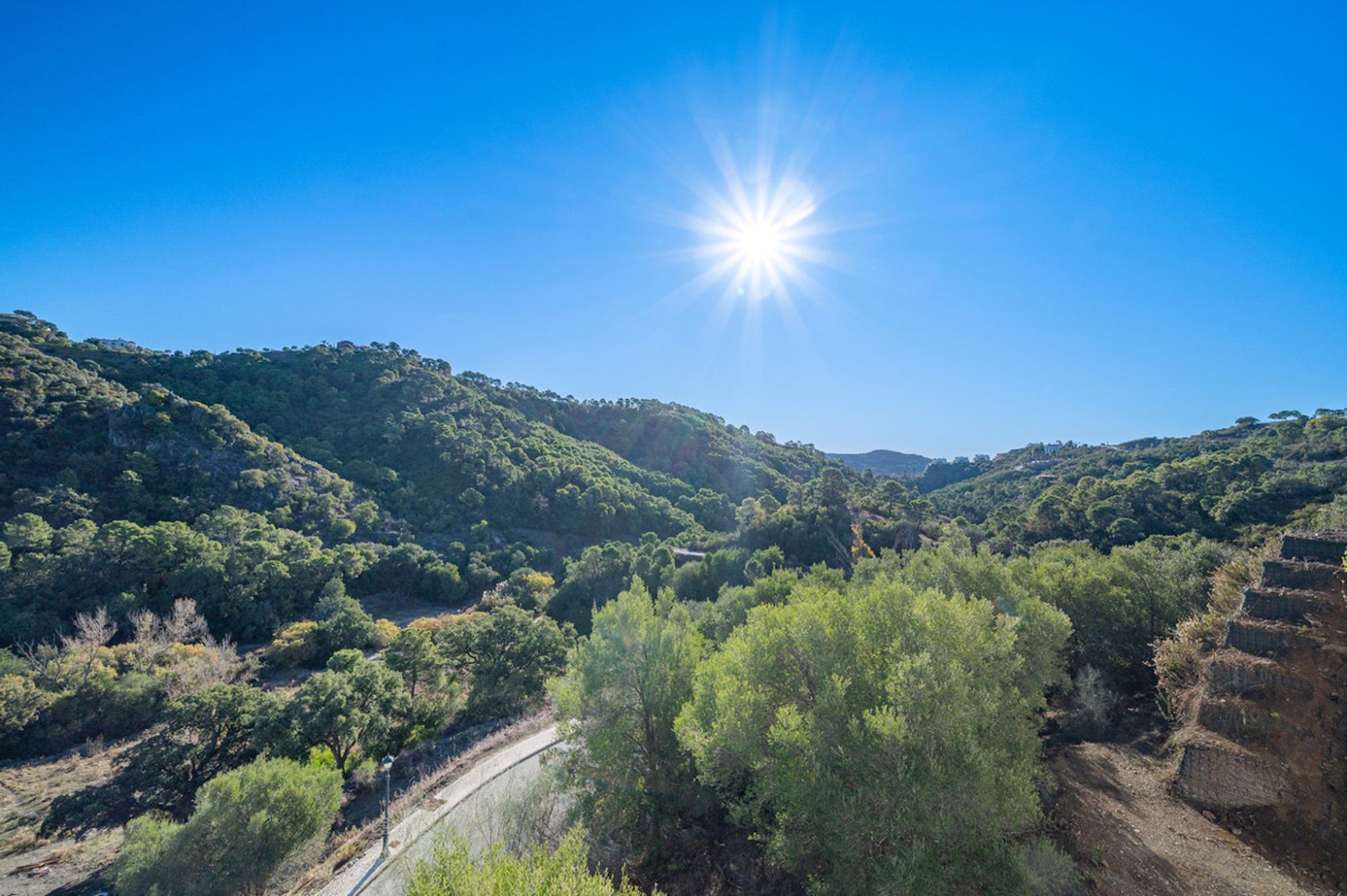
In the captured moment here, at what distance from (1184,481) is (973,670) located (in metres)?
49.0

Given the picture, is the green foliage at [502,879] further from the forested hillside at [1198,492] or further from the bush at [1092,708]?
the forested hillside at [1198,492]

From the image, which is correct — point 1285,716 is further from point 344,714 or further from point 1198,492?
point 1198,492

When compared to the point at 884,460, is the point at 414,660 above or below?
below

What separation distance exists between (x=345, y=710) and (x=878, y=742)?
19.6 m

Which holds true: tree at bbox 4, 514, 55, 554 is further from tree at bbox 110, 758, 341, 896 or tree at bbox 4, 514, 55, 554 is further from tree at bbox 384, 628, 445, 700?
tree at bbox 110, 758, 341, 896

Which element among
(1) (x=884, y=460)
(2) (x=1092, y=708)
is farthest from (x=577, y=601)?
(1) (x=884, y=460)

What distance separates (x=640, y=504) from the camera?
63062mm

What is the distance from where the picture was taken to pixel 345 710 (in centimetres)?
1720

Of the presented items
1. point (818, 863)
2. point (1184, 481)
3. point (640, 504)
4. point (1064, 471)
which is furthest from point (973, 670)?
point (1064, 471)

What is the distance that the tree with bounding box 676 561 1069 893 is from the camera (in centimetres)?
742

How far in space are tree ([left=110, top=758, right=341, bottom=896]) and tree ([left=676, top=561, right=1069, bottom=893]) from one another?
1159 centimetres

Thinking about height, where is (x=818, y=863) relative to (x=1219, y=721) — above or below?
below

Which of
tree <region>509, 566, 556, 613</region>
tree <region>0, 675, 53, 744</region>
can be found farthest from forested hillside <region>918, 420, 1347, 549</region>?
tree <region>0, 675, 53, 744</region>

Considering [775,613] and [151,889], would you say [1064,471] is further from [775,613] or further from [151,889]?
[151,889]
